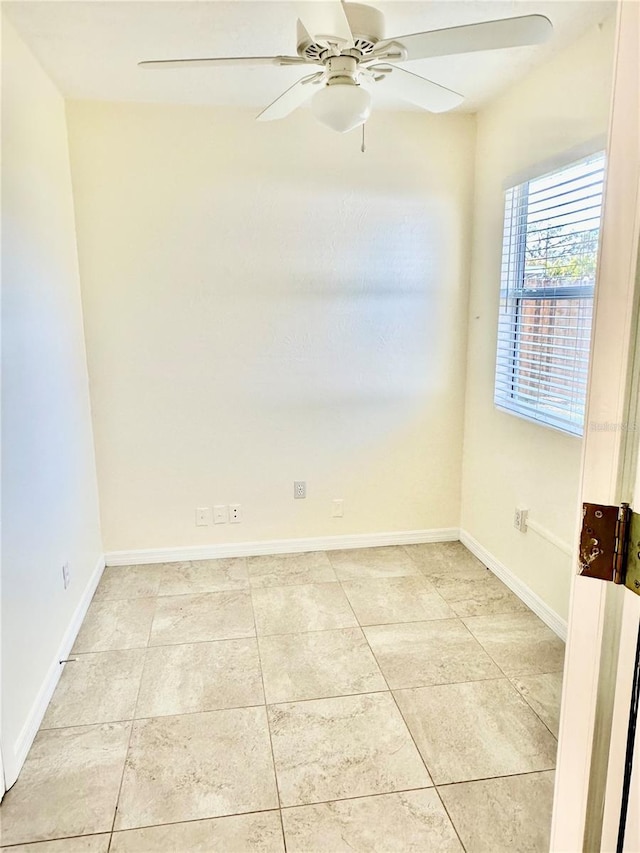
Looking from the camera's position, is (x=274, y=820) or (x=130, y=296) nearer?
(x=274, y=820)

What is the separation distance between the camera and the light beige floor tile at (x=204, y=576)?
298 cm

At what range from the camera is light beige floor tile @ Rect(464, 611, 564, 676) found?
2.31m

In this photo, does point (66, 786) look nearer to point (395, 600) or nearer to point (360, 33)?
point (395, 600)

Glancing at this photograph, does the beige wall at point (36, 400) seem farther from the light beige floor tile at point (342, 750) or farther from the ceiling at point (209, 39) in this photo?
the light beige floor tile at point (342, 750)

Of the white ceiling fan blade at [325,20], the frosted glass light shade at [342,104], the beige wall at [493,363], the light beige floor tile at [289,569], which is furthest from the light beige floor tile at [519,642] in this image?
the white ceiling fan blade at [325,20]

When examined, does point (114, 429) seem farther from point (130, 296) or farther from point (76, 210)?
point (76, 210)

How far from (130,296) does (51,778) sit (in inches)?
87.7

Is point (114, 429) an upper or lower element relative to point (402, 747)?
upper

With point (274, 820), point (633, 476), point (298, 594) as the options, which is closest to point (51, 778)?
point (274, 820)

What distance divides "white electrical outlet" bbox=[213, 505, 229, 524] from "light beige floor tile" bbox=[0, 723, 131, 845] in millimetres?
1422

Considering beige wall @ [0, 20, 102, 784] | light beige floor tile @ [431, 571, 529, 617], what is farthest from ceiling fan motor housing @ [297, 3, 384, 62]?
light beige floor tile @ [431, 571, 529, 617]

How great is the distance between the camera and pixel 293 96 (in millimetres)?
2031

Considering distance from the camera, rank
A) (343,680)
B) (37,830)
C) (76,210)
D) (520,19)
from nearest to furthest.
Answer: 1. (520,19)
2. (37,830)
3. (343,680)
4. (76,210)

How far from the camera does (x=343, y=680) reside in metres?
2.22
